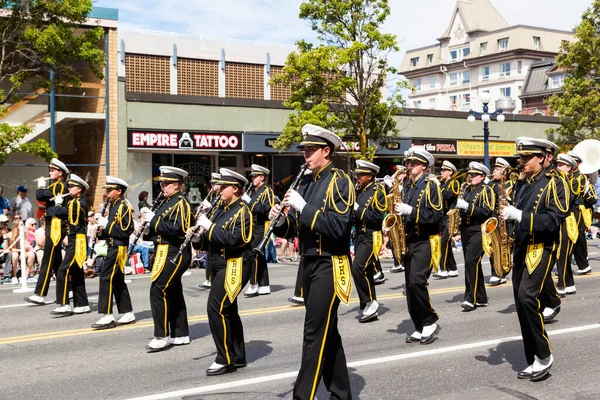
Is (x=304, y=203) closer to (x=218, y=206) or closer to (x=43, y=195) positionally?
(x=218, y=206)

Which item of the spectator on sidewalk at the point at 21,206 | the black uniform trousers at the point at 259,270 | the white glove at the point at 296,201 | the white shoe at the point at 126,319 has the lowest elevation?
the white shoe at the point at 126,319

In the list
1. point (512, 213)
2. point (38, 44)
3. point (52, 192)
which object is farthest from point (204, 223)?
point (38, 44)

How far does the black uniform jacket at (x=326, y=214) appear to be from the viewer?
18.8 feet

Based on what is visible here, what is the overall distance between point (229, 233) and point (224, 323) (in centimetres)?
91

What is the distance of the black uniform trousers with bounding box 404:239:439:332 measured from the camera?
873 cm

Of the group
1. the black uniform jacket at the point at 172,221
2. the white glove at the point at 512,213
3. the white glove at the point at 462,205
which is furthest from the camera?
the white glove at the point at 462,205

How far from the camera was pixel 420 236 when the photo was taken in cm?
896

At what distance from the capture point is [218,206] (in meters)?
8.10

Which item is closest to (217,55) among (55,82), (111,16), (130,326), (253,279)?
(111,16)

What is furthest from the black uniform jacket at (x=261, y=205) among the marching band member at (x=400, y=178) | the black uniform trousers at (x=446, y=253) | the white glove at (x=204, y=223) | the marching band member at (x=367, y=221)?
the white glove at (x=204, y=223)

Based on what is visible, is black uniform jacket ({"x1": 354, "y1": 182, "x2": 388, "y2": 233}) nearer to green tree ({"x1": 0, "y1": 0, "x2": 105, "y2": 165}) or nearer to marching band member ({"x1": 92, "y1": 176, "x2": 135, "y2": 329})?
marching band member ({"x1": 92, "y1": 176, "x2": 135, "y2": 329})

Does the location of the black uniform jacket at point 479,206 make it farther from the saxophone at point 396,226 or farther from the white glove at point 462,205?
the saxophone at point 396,226

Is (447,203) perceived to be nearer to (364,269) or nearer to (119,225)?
(364,269)

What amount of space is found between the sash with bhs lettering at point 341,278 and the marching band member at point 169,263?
2948 mm
